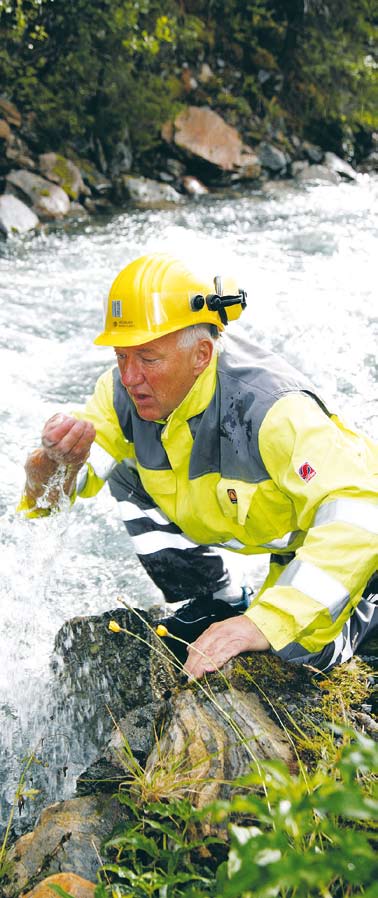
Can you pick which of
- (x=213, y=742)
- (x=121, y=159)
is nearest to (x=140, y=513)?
(x=213, y=742)

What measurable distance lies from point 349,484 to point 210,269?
1082 millimetres

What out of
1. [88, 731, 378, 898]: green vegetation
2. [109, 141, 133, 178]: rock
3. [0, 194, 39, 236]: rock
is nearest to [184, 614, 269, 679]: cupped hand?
[88, 731, 378, 898]: green vegetation

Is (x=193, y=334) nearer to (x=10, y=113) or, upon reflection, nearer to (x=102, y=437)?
(x=102, y=437)

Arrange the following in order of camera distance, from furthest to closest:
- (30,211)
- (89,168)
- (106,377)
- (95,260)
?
(89,168) < (30,211) < (95,260) < (106,377)

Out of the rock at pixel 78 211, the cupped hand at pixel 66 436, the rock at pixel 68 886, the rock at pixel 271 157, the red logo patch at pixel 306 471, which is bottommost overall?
the rock at pixel 68 886

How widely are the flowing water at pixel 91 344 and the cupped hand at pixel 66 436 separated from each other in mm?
537

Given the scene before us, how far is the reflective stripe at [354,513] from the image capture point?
2564mm

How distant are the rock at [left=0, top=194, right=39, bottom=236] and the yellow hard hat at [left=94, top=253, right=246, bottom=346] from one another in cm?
843

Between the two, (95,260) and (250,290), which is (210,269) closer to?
(250,290)

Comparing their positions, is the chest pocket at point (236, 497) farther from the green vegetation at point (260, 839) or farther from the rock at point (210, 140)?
the rock at point (210, 140)

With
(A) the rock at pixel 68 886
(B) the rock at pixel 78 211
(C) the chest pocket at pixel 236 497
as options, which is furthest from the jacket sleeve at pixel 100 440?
(B) the rock at pixel 78 211

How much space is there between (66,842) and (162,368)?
1.60 metres

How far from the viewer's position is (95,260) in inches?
399

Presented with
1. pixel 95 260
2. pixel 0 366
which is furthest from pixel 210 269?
pixel 95 260
